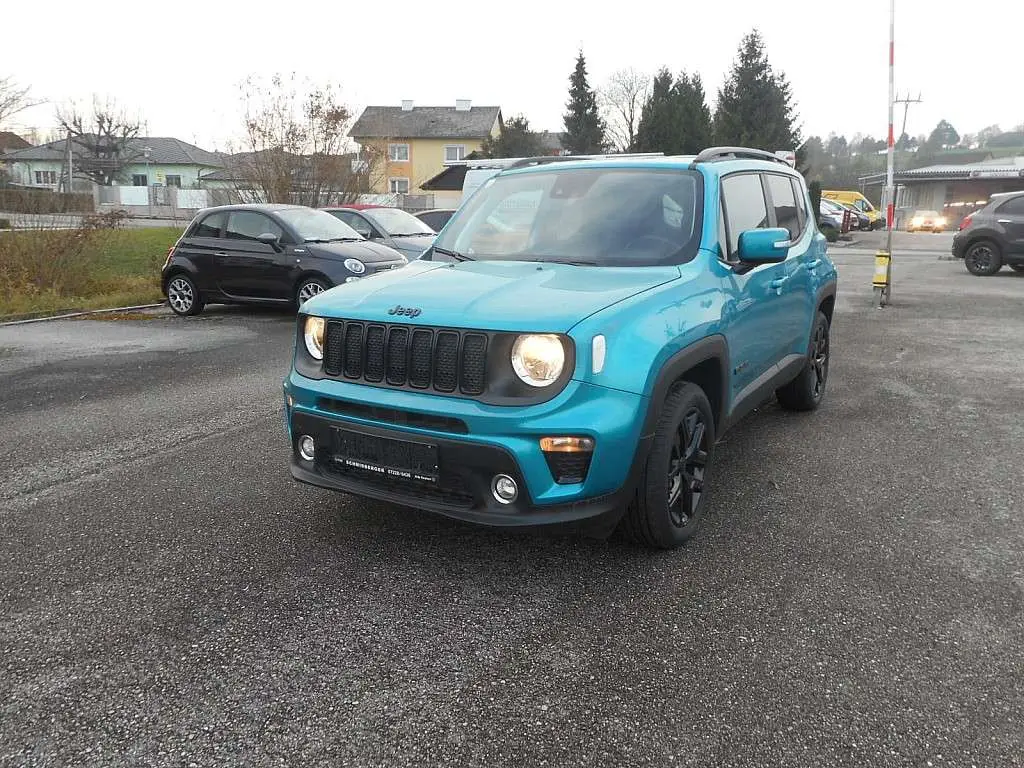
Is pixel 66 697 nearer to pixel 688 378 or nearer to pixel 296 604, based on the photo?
pixel 296 604

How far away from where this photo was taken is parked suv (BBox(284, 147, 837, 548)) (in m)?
3.12

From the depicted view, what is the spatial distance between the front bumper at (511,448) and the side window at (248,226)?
8.90m

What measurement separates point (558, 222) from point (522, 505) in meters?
1.81

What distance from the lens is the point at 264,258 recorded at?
1147 cm

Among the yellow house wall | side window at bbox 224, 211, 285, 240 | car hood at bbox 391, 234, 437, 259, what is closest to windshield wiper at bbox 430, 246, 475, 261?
side window at bbox 224, 211, 285, 240

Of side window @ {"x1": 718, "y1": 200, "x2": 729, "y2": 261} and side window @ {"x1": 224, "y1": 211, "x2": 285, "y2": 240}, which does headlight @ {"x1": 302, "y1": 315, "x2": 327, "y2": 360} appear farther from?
side window @ {"x1": 224, "y1": 211, "x2": 285, "y2": 240}

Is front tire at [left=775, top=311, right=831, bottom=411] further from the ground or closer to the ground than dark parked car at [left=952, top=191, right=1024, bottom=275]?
closer to the ground

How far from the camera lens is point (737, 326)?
4.20 m

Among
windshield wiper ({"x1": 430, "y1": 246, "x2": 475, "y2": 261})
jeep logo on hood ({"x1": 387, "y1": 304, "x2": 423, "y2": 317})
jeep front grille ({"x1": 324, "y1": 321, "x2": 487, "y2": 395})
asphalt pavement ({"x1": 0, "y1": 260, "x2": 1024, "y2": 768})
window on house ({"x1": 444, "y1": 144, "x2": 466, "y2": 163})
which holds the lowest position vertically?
asphalt pavement ({"x1": 0, "y1": 260, "x2": 1024, "y2": 768})

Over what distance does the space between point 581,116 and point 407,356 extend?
61142mm

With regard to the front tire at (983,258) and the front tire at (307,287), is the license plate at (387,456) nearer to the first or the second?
the front tire at (307,287)

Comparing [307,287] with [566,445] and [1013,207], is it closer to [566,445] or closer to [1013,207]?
[566,445]

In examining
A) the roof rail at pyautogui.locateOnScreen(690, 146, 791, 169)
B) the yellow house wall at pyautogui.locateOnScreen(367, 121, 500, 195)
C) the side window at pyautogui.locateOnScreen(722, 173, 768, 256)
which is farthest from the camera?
the yellow house wall at pyautogui.locateOnScreen(367, 121, 500, 195)

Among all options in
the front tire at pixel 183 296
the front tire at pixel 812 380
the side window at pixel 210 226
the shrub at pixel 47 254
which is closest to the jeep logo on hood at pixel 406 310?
the front tire at pixel 812 380
